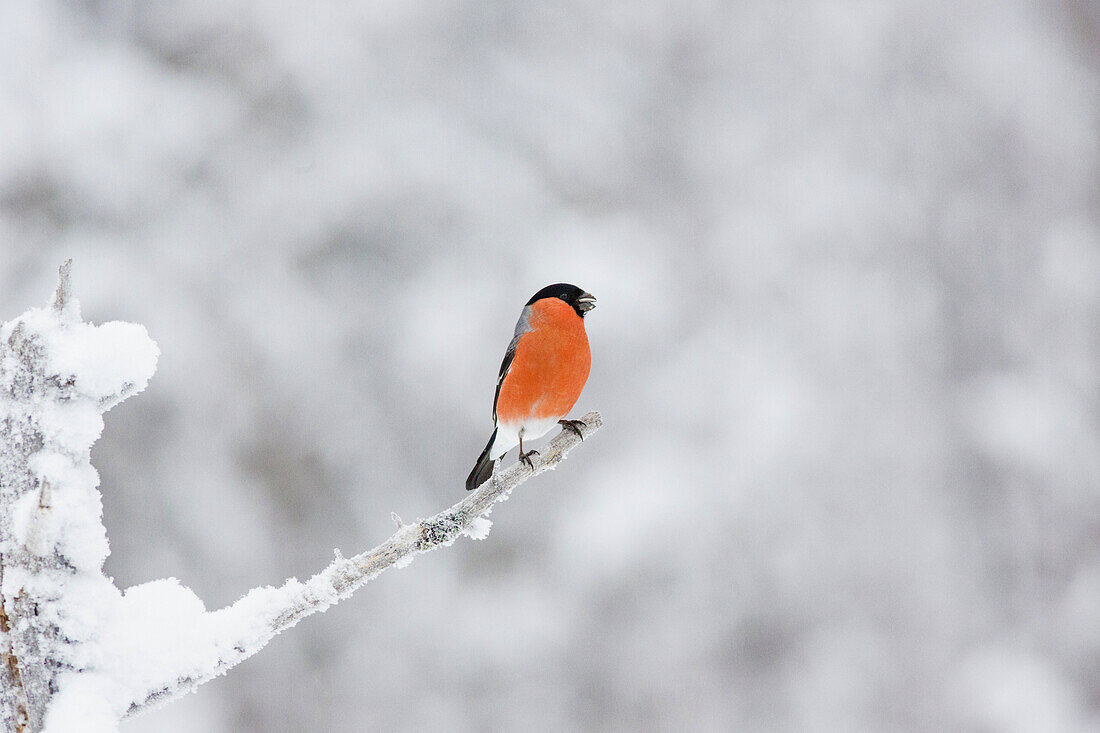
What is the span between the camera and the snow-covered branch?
1106mm

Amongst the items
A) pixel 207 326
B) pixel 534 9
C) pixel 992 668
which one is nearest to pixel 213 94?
pixel 207 326

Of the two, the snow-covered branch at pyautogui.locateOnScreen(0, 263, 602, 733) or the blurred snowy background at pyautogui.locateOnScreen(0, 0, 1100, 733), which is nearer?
the snow-covered branch at pyautogui.locateOnScreen(0, 263, 602, 733)

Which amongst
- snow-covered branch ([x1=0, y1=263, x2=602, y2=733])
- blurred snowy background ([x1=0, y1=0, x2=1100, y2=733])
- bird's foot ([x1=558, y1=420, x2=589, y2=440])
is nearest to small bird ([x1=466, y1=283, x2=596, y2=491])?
bird's foot ([x1=558, y1=420, x2=589, y2=440])

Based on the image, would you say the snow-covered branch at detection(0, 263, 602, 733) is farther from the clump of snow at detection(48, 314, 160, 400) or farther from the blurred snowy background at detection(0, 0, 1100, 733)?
the blurred snowy background at detection(0, 0, 1100, 733)

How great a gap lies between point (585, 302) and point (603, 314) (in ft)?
13.7

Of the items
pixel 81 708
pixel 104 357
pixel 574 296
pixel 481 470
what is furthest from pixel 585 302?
pixel 81 708

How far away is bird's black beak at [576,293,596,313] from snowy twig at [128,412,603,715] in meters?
0.93

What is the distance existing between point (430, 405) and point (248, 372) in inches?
56.0

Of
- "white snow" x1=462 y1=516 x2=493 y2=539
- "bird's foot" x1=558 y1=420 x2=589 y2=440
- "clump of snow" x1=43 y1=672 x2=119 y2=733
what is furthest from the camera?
"bird's foot" x1=558 y1=420 x2=589 y2=440

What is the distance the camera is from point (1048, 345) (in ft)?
25.4

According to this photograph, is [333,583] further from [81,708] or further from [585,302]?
[585,302]

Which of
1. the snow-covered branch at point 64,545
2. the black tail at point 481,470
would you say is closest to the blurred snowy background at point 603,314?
the black tail at point 481,470

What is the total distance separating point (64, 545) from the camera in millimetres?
1146

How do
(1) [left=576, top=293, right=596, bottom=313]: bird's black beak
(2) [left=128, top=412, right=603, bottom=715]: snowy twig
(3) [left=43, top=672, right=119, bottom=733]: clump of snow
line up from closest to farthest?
1. (3) [left=43, top=672, right=119, bottom=733]: clump of snow
2. (2) [left=128, top=412, right=603, bottom=715]: snowy twig
3. (1) [left=576, top=293, right=596, bottom=313]: bird's black beak
